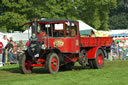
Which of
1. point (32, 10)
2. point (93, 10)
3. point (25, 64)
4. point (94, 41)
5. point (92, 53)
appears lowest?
point (25, 64)

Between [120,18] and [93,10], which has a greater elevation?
[93,10]

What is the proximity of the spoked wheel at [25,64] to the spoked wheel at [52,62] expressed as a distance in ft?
3.91

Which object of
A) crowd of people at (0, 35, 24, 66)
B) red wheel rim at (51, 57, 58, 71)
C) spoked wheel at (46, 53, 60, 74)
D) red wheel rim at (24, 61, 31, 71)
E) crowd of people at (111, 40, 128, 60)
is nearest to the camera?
spoked wheel at (46, 53, 60, 74)

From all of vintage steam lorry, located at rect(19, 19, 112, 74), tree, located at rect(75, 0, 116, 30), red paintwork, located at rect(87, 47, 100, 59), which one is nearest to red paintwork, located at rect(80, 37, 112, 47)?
vintage steam lorry, located at rect(19, 19, 112, 74)

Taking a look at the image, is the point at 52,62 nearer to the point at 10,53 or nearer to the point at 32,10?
the point at 10,53

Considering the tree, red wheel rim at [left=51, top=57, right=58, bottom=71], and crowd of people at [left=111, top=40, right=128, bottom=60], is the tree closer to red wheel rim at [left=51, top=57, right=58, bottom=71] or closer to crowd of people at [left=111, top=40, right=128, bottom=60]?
crowd of people at [left=111, top=40, right=128, bottom=60]

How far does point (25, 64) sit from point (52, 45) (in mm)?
1415

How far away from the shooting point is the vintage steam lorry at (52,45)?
14570mm

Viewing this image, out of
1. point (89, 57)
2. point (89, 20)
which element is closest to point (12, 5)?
point (89, 20)

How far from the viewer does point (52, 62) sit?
14445 mm

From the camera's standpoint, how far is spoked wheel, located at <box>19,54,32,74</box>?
14.8 meters

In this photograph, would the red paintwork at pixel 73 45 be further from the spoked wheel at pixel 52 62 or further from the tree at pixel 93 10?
the tree at pixel 93 10

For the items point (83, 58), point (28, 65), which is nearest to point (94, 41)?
point (83, 58)

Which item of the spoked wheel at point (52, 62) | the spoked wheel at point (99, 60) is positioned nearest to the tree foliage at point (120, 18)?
the spoked wheel at point (99, 60)
